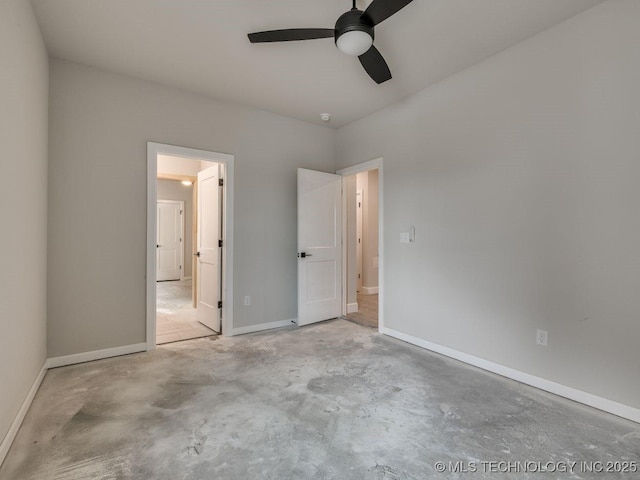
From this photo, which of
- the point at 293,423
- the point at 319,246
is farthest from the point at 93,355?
the point at 319,246

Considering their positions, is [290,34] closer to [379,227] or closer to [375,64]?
[375,64]

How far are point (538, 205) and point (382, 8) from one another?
5.99 ft

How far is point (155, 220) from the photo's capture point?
126 inches

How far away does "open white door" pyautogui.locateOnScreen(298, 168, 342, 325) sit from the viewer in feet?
13.4

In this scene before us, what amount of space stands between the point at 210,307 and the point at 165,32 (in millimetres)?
2926

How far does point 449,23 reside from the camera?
2328 mm

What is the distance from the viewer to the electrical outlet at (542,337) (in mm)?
2408

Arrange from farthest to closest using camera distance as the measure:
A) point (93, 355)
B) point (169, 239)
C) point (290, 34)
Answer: point (169, 239)
point (93, 355)
point (290, 34)

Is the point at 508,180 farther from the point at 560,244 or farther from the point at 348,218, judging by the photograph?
the point at 348,218

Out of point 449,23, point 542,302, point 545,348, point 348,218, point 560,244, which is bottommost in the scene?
point 545,348

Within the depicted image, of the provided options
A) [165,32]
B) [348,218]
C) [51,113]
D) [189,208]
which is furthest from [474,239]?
[189,208]

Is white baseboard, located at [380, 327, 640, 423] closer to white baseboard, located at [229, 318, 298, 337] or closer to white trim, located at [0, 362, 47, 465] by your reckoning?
white baseboard, located at [229, 318, 298, 337]

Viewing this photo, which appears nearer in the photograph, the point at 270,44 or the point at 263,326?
the point at 270,44

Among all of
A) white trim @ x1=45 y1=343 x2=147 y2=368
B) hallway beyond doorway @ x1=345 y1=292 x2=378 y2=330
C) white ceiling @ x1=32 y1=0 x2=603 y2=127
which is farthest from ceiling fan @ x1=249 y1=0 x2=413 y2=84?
hallway beyond doorway @ x1=345 y1=292 x2=378 y2=330
